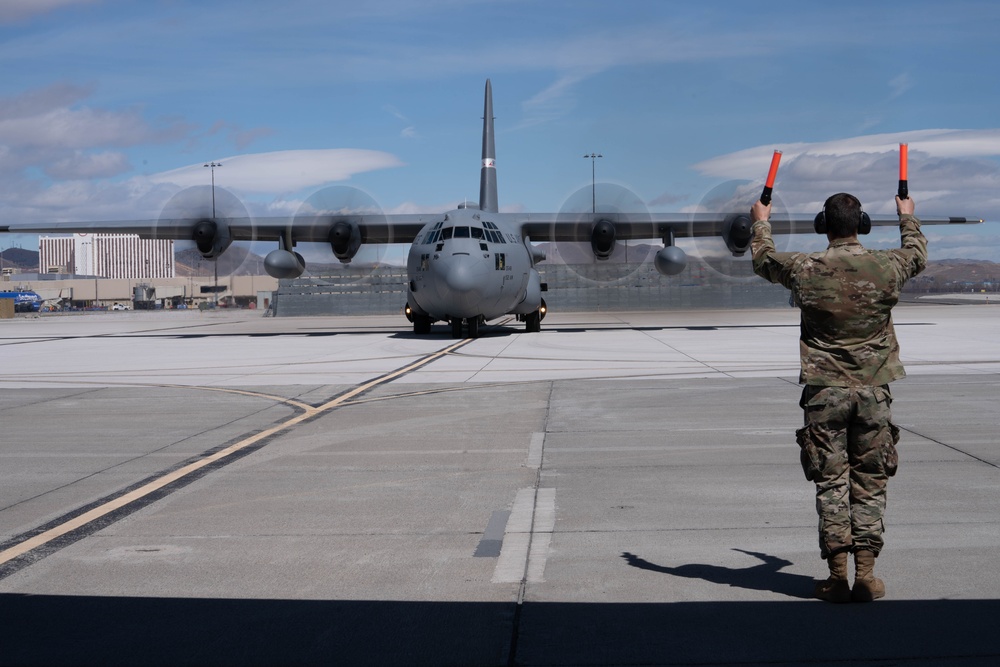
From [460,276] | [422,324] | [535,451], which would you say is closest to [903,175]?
[535,451]

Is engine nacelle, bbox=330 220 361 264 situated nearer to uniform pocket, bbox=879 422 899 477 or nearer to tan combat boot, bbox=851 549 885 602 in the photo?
uniform pocket, bbox=879 422 899 477

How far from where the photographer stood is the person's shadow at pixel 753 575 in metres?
5.18

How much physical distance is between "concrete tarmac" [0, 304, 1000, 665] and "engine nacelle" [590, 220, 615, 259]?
70.6 ft

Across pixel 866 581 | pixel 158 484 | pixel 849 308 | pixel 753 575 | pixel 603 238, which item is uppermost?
pixel 603 238

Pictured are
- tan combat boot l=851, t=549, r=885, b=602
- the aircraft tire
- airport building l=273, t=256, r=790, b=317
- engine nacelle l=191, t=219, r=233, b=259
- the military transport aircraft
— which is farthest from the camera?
airport building l=273, t=256, r=790, b=317

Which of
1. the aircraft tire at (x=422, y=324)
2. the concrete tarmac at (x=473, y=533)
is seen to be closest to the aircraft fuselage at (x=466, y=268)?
the aircraft tire at (x=422, y=324)

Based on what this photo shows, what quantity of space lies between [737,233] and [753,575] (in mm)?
31416

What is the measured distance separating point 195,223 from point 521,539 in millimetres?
32019

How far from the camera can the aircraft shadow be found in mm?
4227

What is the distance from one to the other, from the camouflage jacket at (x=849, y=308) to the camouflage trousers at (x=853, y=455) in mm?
92

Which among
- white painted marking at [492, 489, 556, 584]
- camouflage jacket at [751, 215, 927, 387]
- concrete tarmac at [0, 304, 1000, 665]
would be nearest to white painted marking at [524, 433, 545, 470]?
concrete tarmac at [0, 304, 1000, 665]

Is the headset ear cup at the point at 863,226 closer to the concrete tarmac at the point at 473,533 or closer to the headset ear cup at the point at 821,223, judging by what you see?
the headset ear cup at the point at 821,223

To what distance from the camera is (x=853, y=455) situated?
5.22m

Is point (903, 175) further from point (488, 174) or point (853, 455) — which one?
point (488, 174)
